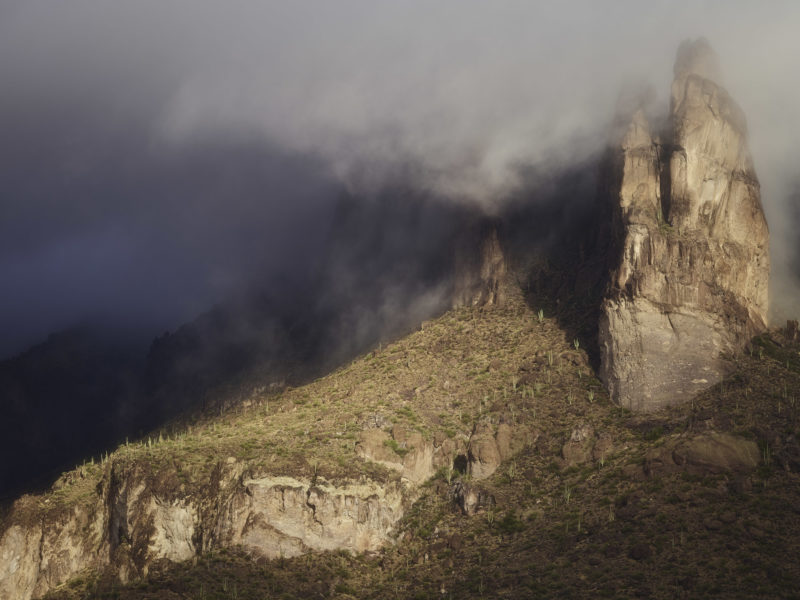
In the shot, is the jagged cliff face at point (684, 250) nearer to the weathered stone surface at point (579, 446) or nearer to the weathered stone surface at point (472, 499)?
the weathered stone surface at point (579, 446)

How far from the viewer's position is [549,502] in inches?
4823

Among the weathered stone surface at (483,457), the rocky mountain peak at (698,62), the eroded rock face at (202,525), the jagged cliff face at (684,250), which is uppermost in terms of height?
the rocky mountain peak at (698,62)

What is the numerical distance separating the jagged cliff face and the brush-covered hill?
4.61 metres

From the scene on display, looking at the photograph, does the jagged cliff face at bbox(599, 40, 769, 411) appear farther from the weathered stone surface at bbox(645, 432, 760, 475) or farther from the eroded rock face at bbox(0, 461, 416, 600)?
the eroded rock face at bbox(0, 461, 416, 600)

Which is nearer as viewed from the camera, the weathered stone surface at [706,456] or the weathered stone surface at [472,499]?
the weathered stone surface at [706,456]

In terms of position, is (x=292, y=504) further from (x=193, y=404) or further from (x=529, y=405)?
(x=193, y=404)

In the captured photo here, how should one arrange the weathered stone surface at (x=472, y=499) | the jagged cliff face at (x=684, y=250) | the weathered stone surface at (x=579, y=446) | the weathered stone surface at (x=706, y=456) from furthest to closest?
the jagged cliff face at (x=684, y=250) < the weathered stone surface at (x=579, y=446) < the weathered stone surface at (x=472, y=499) < the weathered stone surface at (x=706, y=456)

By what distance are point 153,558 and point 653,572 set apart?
58833mm

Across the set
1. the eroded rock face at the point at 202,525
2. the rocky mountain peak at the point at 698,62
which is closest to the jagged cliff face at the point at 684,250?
the rocky mountain peak at the point at 698,62

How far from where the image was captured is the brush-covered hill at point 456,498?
108m

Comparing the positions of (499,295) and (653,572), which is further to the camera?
(499,295)

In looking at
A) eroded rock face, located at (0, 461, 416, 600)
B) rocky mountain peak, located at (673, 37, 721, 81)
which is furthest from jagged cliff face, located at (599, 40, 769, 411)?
eroded rock face, located at (0, 461, 416, 600)

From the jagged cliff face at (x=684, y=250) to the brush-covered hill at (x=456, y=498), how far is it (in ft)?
15.1

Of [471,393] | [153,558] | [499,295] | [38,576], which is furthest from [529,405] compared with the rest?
[38,576]
